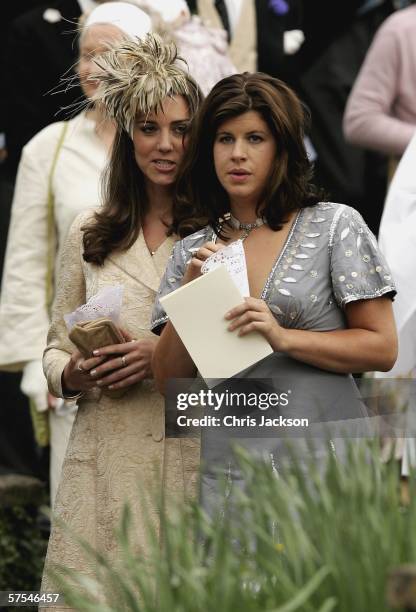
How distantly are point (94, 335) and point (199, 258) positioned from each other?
0.42 metres

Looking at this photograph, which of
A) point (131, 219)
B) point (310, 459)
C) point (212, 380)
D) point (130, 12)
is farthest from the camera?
point (130, 12)

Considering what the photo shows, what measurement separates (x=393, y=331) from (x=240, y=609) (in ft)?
4.04

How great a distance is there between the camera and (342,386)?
135 inches

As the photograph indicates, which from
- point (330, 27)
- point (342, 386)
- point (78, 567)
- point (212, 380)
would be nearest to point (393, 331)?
point (342, 386)

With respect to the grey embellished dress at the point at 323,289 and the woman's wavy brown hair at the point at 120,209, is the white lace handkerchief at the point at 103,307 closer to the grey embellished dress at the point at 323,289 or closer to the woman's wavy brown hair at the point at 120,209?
the woman's wavy brown hair at the point at 120,209

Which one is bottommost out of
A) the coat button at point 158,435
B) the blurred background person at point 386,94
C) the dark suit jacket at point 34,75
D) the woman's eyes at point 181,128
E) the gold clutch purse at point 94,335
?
the coat button at point 158,435

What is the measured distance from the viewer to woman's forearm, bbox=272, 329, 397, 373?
3.33m

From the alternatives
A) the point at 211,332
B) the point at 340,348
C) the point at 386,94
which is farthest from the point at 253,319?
the point at 386,94

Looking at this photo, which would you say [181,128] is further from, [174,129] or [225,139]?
[225,139]

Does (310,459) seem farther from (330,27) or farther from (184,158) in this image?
(330,27)

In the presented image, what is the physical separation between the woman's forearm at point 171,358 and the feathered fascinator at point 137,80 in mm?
653

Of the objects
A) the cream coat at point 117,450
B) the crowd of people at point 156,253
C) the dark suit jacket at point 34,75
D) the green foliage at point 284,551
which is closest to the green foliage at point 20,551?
the crowd of people at point 156,253

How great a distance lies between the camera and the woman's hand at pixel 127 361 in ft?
12.2

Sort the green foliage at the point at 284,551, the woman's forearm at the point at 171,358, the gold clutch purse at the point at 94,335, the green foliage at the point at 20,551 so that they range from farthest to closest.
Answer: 1. the green foliage at the point at 20,551
2. the gold clutch purse at the point at 94,335
3. the woman's forearm at the point at 171,358
4. the green foliage at the point at 284,551
